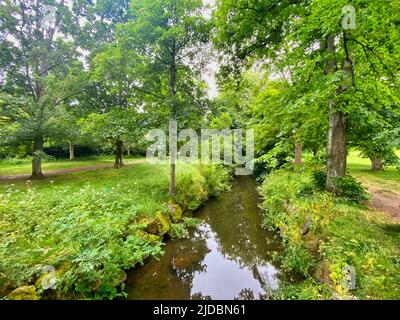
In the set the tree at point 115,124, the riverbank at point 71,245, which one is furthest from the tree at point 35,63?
the riverbank at point 71,245

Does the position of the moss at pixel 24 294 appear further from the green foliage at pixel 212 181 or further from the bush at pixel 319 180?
the green foliage at pixel 212 181

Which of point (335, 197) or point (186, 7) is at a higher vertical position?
point (186, 7)

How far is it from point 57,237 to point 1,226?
1.04 metres

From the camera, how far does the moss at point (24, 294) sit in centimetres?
312

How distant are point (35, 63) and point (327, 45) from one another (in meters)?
13.4

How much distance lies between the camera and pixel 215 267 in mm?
5711

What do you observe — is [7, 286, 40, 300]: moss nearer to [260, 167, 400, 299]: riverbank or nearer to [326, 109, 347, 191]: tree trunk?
[260, 167, 400, 299]: riverbank

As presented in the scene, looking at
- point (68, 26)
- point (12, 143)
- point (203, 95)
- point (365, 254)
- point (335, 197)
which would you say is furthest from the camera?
point (68, 26)

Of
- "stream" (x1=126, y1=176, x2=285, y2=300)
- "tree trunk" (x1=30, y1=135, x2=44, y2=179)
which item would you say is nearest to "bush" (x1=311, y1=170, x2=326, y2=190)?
"stream" (x1=126, y1=176, x2=285, y2=300)

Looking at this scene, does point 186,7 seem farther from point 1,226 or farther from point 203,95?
point 1,226

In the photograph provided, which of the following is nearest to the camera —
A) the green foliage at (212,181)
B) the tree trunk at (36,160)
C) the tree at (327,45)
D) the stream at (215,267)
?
the tree at (327,45)

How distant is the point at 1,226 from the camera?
405 cm

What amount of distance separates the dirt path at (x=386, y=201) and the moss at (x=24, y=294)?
8.60 m
